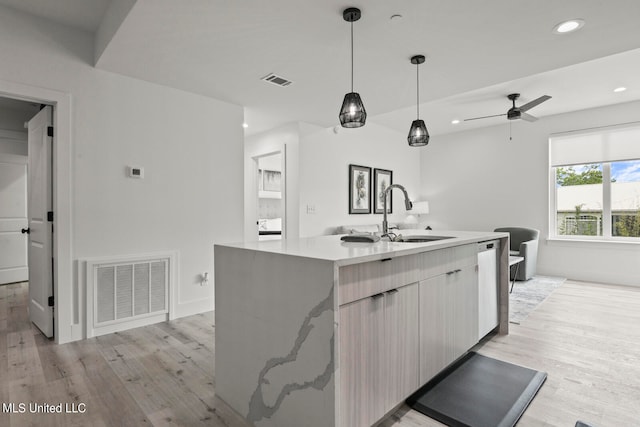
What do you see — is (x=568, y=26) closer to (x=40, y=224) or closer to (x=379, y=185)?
(x=379, y=185)

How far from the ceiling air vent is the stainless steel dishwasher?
2.31 metres

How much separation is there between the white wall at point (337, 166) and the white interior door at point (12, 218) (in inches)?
165

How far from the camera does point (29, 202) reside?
3262 mm

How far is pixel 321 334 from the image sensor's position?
1351 millimetres

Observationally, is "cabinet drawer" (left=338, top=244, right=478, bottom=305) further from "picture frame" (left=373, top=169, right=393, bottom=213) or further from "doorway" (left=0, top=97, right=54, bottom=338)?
"picture frame" (left=373, top=169, right=393, bottom=213)

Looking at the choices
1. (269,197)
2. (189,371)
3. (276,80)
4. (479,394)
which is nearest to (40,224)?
(189,371)

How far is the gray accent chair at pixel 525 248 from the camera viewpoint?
4930 mm

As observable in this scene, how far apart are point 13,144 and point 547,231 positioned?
822 cm

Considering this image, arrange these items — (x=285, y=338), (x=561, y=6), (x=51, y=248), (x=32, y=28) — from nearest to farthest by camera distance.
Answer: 1. (x=285, y=338)
2. (x=561, y=6)
3. (x=32, y=28)
4. (x=51, y=248)

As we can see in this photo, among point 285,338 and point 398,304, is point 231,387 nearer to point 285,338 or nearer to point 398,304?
point 285,338

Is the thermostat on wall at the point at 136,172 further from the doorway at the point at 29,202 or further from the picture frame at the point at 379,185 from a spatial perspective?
the picture frame at the point at 379,185

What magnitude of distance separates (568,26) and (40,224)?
442 centimetres

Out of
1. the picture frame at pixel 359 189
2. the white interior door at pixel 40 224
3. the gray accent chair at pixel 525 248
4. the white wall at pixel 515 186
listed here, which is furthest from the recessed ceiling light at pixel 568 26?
the white interior door at pixel 40 224

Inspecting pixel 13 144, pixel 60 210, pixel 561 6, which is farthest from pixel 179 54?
pixel 13 144
